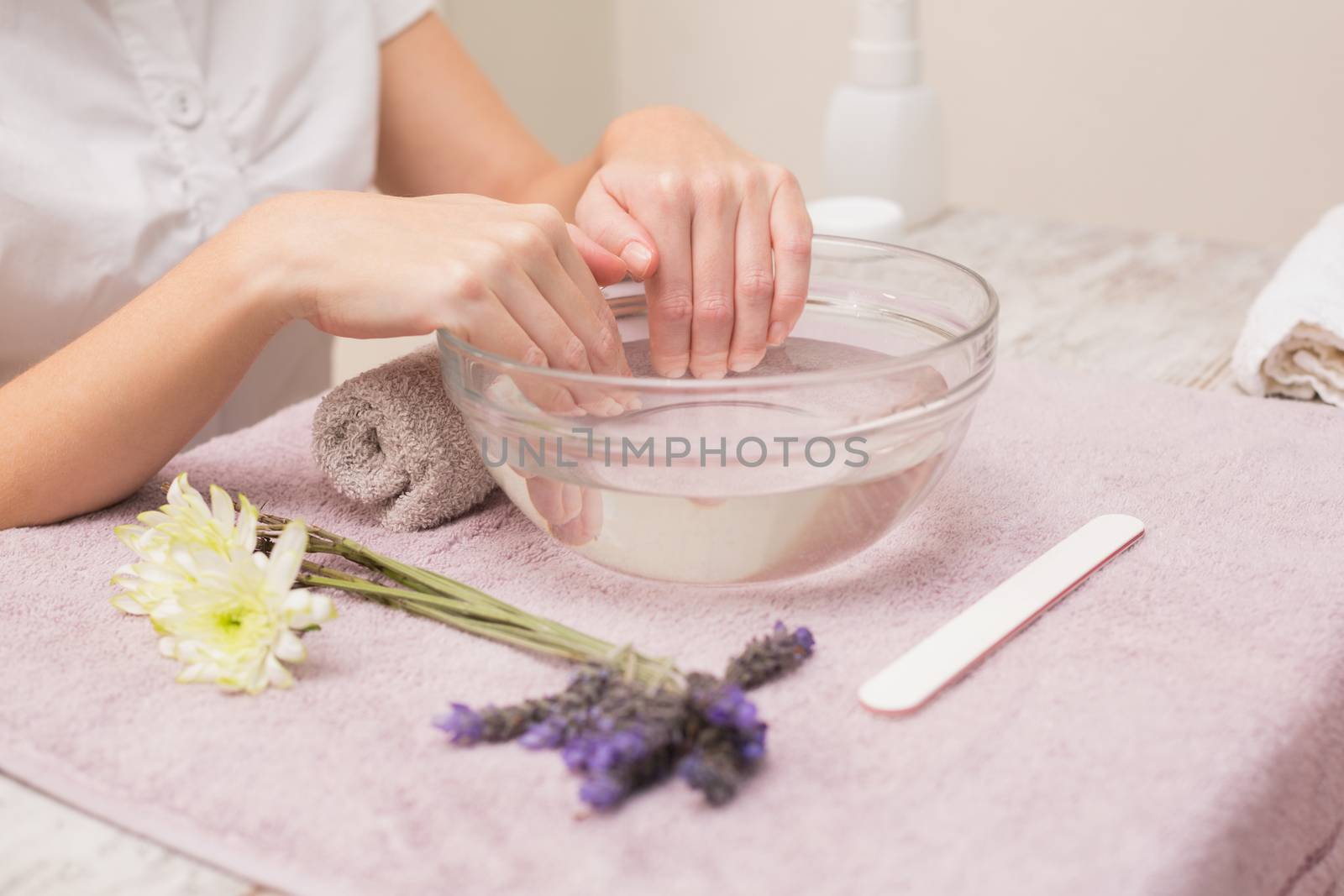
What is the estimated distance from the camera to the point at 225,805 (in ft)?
1.24

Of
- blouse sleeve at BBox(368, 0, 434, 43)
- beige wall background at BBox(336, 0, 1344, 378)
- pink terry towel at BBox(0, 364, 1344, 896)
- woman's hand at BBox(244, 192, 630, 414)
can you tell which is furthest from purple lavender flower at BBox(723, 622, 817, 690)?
beige wall background at BBox(336, 0, 1344, 378)

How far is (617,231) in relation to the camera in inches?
24.4

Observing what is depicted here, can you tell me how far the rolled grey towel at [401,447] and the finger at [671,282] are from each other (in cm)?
12

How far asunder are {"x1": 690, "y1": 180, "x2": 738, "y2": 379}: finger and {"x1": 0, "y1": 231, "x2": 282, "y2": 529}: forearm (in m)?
0.20

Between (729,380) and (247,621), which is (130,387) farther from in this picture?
(729,380)

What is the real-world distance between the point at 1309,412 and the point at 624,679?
1.55 feet

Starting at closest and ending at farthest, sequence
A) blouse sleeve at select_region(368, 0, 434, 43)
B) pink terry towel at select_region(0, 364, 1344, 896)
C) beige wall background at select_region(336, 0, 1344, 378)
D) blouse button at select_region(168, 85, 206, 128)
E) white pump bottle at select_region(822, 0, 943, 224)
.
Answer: pink terry towel at select_region(0, 364, 1344, 896)
blouse button at select_region(168, 85, 206, 128)
blouse sleeve at select_region(368, 0, 434, 43)
white pump bottle at select_region(822, 0, 943, 224)
beige wall background at select_region(336, 0, 1344, 378)

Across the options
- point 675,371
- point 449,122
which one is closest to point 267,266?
point 675,371

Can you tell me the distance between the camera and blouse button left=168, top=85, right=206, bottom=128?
2.74ft

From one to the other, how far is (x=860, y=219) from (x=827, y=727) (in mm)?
655

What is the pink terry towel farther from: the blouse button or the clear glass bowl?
the blouse button

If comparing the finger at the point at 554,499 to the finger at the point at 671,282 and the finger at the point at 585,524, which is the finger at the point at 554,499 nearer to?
the finger at the point at 585,524

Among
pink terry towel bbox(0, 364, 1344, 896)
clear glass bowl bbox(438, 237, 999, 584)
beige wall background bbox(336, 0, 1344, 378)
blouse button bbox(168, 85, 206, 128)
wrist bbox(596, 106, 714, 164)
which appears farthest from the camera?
beige wall background bbox(336, 0, 1344, 378)

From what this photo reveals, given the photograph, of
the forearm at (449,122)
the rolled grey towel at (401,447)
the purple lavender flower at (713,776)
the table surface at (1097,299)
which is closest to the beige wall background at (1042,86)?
the table surface at (1097,299)
